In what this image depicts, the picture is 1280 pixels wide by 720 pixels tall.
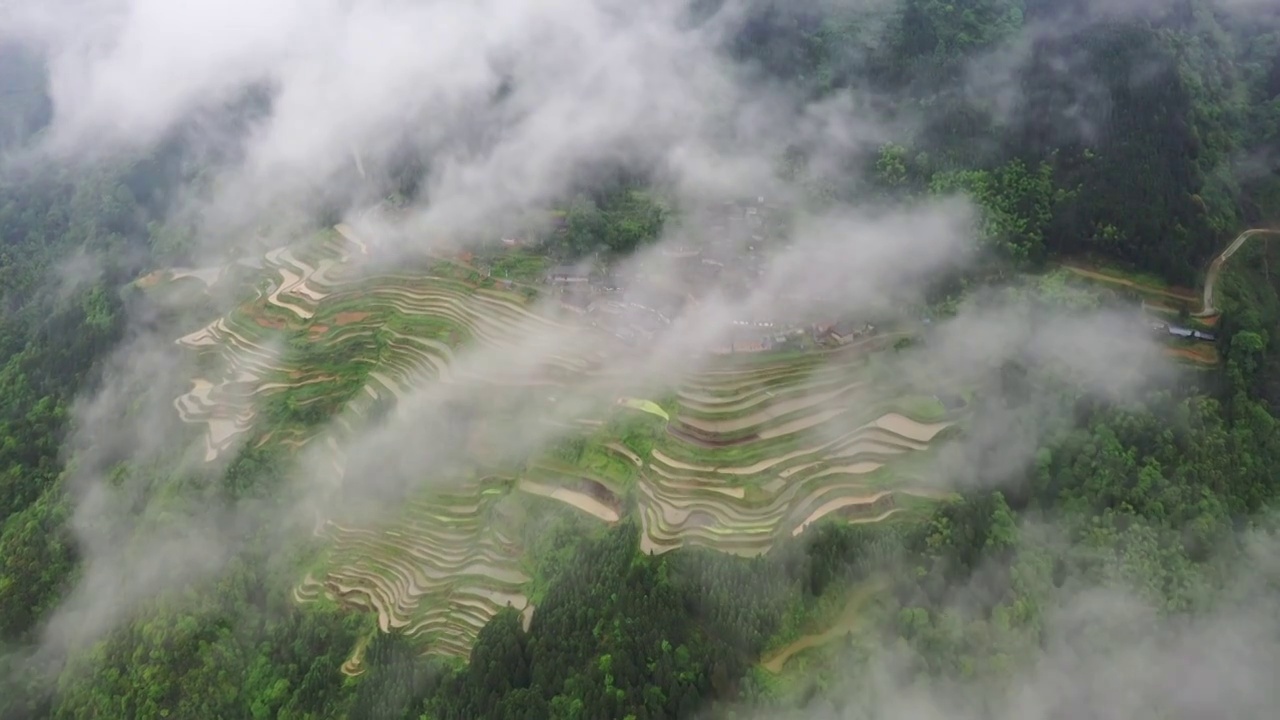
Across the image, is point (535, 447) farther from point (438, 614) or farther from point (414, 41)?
point (414, 41)

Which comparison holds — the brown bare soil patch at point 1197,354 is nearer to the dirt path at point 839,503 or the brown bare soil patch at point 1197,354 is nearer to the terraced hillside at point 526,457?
the terraced hillside at point 526,457

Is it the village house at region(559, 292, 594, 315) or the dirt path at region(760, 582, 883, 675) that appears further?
the village house at region(559, 292, 594, 315)

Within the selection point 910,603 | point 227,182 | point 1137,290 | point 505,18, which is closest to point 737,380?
→ point 910,603

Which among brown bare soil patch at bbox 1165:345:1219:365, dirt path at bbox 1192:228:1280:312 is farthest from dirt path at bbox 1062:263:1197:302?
brown bare soil patch at bbox 1165:345:1219:365

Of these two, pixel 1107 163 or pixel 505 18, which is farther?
pixel 505 18

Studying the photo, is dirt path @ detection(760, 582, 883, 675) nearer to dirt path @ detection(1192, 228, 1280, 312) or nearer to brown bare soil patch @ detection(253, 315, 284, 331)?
dirt path @ detection(1192, 228, 1280, 312)

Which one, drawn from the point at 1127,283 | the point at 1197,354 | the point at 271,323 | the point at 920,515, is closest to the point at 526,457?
the point at 920,515
